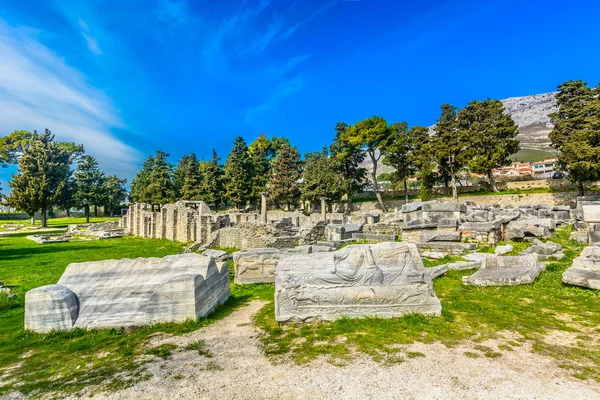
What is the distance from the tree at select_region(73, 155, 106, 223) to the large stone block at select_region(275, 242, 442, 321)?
49.9 metres

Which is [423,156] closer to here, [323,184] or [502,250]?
[323,184]

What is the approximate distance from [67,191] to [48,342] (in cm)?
4296

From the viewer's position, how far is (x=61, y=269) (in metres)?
10.8

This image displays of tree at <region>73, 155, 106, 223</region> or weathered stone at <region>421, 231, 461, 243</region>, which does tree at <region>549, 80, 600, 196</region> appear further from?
tree at <region>73, 155, 106, 223</region>

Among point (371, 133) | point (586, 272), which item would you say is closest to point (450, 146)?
point (371, 133)

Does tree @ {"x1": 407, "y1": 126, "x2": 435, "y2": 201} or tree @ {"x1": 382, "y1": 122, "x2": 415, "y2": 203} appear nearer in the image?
tree @ {"x1": 407, "y1": 126, "x2": 435, "y2": 201}

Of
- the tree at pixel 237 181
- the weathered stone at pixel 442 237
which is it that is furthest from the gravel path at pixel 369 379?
the tree at pixel 237 181

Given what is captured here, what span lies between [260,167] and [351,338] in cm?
4801

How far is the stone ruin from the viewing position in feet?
16.3

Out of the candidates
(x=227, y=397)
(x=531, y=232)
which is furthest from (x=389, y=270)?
(x=531, y=232)

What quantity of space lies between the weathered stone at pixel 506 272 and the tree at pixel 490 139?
32427mm

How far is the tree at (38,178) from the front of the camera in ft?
106

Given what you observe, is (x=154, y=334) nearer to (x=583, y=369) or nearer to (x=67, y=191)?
(x=583, y=369)

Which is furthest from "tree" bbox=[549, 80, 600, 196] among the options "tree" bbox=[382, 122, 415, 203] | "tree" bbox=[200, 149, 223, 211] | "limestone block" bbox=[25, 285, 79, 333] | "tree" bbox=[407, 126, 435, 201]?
"tree" bbox=[200, 149, 223, 211]
